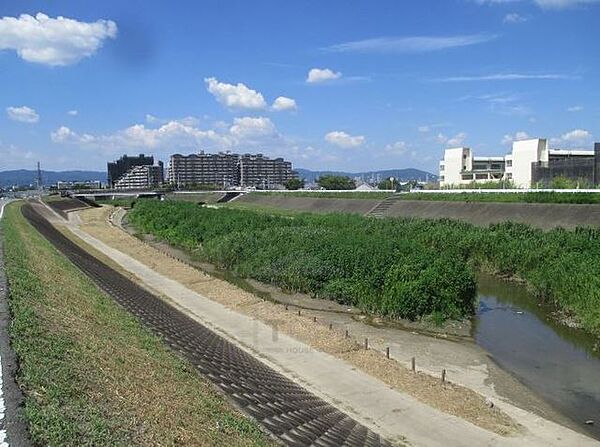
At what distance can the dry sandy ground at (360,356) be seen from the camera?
36.8 feet

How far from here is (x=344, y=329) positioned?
61.4ft

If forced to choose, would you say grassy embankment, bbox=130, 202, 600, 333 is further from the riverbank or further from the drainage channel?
the drainage channel

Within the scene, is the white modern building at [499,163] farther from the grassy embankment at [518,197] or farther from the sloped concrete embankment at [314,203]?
the grassy embankment at [518,197]

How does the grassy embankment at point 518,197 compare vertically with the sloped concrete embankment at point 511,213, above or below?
above

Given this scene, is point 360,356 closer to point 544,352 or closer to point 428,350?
point 428,350

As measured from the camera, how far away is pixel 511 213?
42.9 meters

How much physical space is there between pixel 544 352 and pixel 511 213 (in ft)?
91.3

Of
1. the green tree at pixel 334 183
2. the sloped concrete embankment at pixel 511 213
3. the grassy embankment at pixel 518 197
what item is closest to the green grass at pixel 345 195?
the grassy embankment at pixel 518 197

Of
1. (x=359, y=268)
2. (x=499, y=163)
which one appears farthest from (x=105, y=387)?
(x=499, y=163)

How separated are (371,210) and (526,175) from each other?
4606 cm

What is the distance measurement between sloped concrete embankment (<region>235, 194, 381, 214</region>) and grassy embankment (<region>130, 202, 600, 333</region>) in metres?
28.4

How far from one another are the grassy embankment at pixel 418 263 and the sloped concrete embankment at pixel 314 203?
93.3 ft

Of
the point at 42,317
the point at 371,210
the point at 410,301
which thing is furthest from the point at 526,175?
the point at 42,317

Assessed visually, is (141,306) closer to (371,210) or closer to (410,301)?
(410,301)
